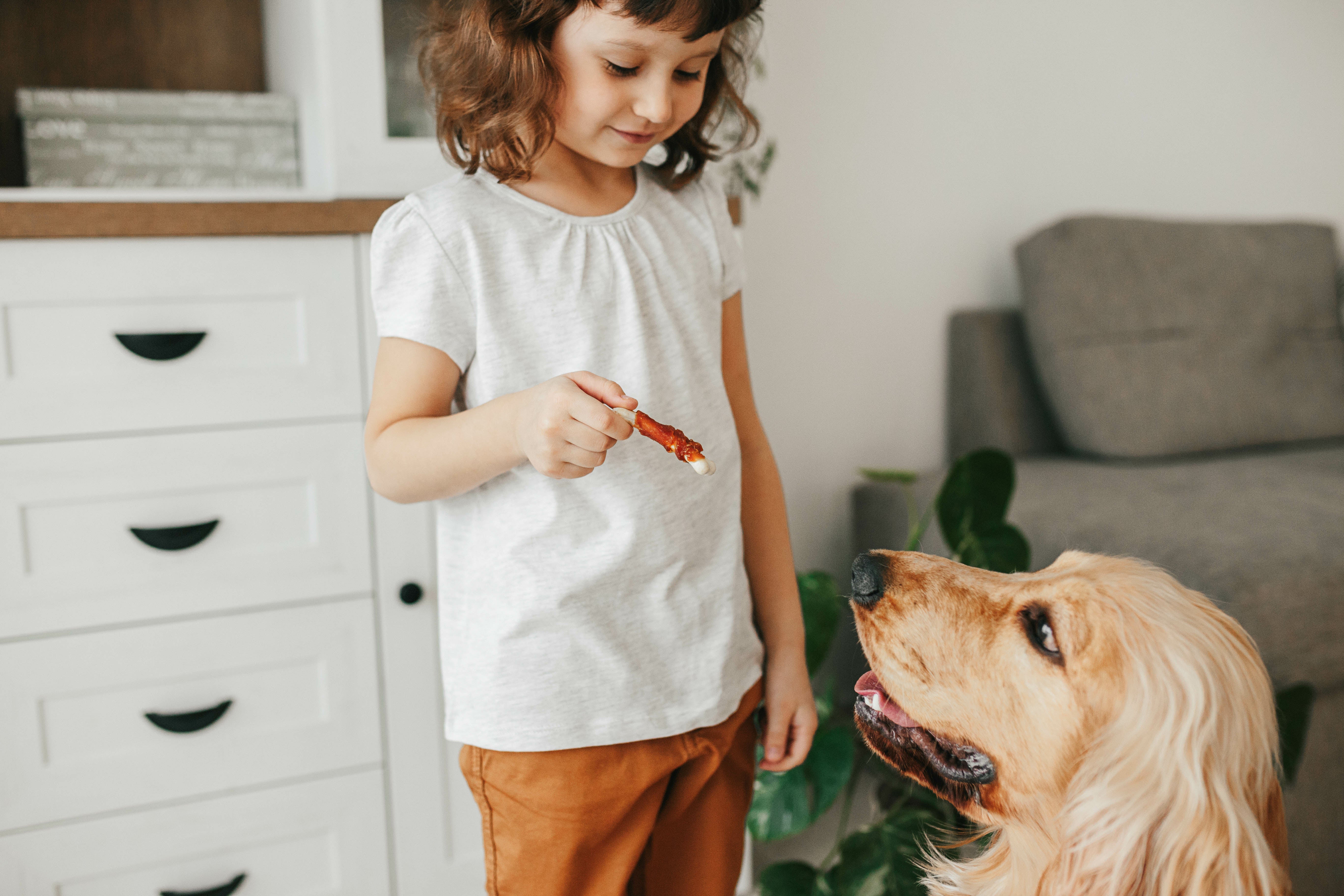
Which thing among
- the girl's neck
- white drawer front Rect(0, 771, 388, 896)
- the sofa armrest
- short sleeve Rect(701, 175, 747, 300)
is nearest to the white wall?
the sofa armrest

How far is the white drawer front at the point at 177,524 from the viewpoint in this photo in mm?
1003

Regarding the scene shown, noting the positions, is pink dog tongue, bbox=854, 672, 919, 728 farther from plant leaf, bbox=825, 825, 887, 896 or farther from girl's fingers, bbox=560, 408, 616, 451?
plant leaf, bbox=825, 825, 887, 896

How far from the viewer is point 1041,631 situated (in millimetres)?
683

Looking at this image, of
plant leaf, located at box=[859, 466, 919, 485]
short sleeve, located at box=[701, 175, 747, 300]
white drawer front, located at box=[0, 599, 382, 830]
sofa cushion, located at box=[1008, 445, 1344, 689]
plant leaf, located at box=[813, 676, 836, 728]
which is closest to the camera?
short sleeve, located at box=[701, 175, 747, 300]

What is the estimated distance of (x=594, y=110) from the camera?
75 cm

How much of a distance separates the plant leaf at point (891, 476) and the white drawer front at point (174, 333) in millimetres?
916

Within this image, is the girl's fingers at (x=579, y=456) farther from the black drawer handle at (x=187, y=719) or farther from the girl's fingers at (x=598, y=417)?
the black drawer handle at (x=187, y=719)

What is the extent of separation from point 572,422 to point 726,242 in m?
0.37

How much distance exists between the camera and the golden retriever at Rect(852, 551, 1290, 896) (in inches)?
22.8

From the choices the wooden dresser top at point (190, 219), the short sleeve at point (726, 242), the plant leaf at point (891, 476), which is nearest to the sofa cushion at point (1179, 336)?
the plant leaf at point (891, 476)

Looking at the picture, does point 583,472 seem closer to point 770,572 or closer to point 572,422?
point 572,422

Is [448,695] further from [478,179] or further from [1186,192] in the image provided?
[1186,192]

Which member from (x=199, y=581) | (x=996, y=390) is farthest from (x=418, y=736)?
(x=996, y=390)

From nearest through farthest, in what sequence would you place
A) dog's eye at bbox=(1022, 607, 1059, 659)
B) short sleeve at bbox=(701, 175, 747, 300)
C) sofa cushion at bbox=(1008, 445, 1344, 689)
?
dog's eye at bbox=(1022, 607, 1059, 659) < short sleeve at bbox=(701, 175, 747, 300) < sofa cushion at bbox=(1008, 445, 1344, 689)
